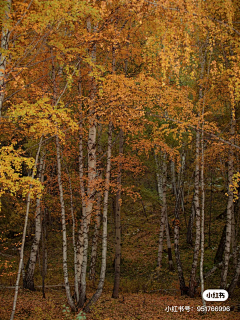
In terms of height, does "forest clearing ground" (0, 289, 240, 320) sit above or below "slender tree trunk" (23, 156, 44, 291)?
below

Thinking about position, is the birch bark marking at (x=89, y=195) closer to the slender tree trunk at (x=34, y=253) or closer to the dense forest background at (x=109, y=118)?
the dense forest background at (x=109, y=118)

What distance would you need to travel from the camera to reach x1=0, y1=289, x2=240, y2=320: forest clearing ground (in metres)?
8.03

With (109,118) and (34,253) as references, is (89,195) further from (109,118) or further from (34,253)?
(34,253)

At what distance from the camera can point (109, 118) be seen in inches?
338

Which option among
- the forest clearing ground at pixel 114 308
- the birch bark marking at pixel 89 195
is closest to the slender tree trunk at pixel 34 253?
the forest clearing ground at pixel 114 308

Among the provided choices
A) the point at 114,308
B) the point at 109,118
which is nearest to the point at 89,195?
the point at 109,118

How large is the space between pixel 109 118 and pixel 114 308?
623 centimetres

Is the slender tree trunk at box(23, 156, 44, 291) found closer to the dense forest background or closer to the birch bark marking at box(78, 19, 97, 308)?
the dense forest background

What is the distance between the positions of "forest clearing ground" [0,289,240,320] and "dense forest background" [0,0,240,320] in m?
0.05

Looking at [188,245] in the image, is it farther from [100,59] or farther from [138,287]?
[100,59]

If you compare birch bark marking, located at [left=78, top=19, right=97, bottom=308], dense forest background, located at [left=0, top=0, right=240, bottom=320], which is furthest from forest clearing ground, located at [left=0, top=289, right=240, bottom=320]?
birch bark marking, located at [left=78, top=19, right=97, bottom=308]

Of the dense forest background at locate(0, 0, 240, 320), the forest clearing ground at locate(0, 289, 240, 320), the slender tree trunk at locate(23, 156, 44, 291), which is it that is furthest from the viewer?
the slender tree trunk at locate(23, 156, 44, 291)

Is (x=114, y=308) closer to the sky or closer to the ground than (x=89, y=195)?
closer to the ground

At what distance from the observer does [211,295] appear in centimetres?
985
